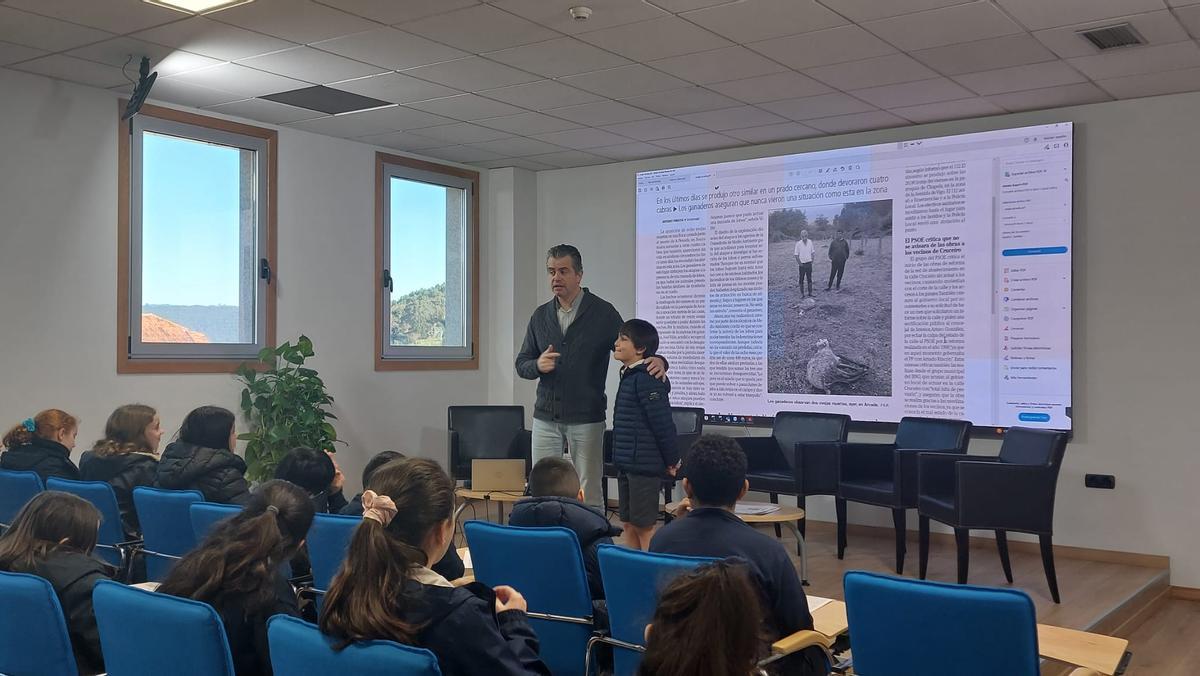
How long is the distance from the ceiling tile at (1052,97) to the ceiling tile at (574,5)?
2750mm

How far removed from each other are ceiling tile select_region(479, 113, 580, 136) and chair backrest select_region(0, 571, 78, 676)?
5019 millimetres

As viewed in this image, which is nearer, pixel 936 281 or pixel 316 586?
pixel 316 586

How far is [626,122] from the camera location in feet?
23.2

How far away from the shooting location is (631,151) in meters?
8.10

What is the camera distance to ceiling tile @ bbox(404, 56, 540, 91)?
5621 millimetres

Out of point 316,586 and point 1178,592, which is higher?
point 316,586

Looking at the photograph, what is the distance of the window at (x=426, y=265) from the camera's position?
8.00 meters

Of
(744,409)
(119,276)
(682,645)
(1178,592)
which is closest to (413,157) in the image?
(119,276)

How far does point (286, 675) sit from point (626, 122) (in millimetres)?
5614

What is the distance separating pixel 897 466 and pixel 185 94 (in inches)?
195

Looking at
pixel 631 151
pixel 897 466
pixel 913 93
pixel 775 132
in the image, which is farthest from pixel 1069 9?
pixel 631 151

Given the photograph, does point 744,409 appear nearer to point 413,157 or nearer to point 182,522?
point 413,157

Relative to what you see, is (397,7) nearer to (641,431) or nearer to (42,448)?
(641,431)

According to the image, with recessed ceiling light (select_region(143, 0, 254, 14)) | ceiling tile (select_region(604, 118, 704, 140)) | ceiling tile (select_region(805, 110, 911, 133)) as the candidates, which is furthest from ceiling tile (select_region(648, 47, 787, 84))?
recessed ceiling light (select_region(143, 0, 254, 14))
